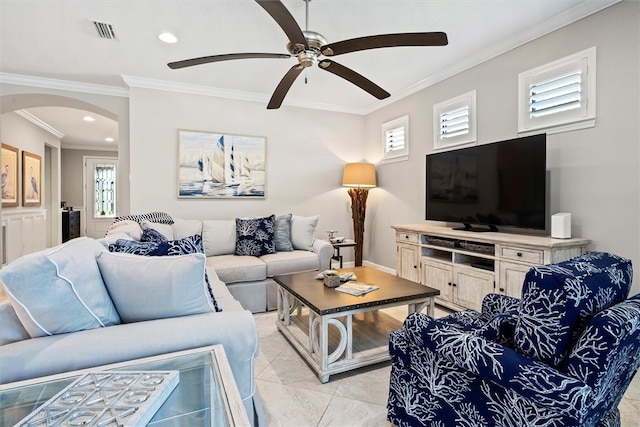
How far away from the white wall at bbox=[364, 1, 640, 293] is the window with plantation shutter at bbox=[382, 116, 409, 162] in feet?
3.51

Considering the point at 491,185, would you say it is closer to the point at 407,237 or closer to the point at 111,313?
the point at 407,237

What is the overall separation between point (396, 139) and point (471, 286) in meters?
2.49

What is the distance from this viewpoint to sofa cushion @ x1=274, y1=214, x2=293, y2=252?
3957 millimetres

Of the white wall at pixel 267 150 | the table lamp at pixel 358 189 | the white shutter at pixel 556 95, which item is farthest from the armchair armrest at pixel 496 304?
the white wall at pixel 267 150

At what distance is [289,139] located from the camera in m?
4.91

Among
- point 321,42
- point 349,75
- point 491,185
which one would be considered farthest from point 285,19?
point 491,185

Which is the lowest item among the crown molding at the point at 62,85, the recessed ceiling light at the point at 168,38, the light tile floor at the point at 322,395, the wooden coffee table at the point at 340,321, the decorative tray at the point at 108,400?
the light tile floor at the point at 322,395

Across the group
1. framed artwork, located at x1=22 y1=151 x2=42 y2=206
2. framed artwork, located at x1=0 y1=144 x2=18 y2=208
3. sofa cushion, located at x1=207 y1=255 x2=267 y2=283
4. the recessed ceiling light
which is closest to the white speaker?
sofa cushion, located at x1=207 y1=255 x2=267 y2=283

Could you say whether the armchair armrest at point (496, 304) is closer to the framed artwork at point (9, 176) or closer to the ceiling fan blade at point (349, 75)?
the ceiling fan blade at point (349, 75)

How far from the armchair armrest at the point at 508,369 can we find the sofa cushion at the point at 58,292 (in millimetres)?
1339

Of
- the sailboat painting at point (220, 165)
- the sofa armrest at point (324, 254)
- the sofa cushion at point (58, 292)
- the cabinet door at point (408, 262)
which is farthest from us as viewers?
the sailboat painting at point (220, 165)

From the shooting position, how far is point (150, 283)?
4.34ft

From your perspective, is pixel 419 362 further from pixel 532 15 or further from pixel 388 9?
pixel 532 15

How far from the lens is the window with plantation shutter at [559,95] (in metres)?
2.54
